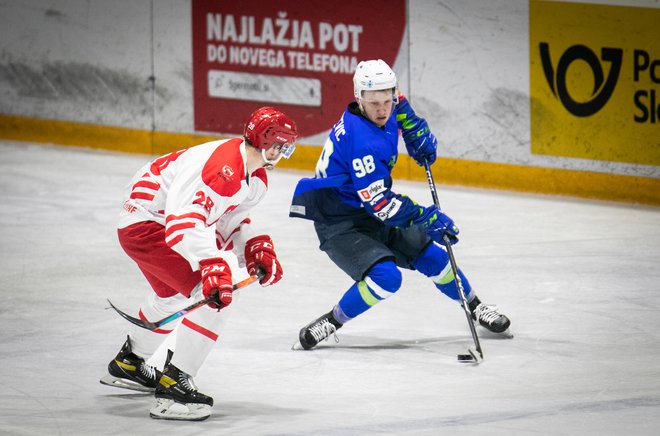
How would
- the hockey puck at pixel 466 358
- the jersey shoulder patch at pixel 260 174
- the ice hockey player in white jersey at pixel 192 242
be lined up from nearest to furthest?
the ice hockey player in white jersey at pixel 192 242 → the jersey shoulder patch at pixel 260 174 → the hockey puck at pixel 466 358

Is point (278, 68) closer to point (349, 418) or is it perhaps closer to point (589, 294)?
point (589, 294)

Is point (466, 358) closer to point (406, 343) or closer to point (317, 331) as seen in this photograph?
point (406, 343)

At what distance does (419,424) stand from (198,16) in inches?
219

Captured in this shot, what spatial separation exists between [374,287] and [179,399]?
1113mm

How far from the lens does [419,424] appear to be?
4.68 metres

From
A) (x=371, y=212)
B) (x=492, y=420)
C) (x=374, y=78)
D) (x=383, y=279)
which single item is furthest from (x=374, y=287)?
(x=492, y=420)

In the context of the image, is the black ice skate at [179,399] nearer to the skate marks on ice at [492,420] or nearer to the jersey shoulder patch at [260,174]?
the skate marks on ice at [492,420]

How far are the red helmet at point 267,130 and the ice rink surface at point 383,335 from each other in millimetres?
985

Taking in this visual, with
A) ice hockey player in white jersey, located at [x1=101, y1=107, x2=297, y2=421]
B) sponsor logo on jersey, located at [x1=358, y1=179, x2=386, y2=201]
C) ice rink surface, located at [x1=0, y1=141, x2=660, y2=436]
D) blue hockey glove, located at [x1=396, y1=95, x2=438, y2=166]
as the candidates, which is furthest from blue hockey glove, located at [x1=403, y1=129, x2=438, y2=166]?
ice hockey player in white jersey, located at [x1=101, y1=107, x2=297, y2=421]

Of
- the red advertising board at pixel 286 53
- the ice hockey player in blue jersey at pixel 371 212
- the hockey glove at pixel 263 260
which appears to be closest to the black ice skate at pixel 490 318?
the ice hockey player in blue jersey at pixel 371 212

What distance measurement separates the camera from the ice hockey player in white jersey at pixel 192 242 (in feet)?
15.1

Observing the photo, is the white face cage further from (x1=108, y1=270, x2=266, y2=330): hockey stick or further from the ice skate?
the ice skate

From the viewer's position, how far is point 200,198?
4641 mm

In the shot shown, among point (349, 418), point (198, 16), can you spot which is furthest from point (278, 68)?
point (349, 418)
